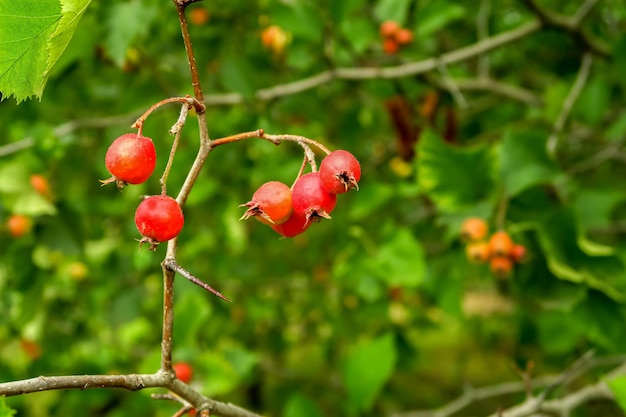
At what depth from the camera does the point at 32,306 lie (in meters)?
2.79

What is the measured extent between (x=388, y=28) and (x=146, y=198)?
217 cm

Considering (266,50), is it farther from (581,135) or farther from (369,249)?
(581,135)

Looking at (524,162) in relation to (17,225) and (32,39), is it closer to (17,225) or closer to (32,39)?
(32,39)

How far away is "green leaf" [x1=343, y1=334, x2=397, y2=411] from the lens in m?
2.68

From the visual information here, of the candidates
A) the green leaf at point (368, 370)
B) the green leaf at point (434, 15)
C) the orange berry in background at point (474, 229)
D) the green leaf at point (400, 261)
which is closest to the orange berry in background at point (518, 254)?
the orange berry in background at point (474, 229)

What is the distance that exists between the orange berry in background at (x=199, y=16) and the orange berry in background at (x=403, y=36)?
955mm

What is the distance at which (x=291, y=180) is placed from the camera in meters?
3.05

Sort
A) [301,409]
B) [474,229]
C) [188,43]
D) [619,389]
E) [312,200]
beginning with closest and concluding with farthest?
[188,43] < [312,200] < [619,389] < [474,229] < [301,409]

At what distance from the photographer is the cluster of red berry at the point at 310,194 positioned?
104 cm

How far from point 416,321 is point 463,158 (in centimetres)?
163

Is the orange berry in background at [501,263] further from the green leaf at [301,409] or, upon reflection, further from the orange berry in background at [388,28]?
the orange berry in background at [388,28]

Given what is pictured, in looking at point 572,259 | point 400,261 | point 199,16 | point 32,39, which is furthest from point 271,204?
point 199,16

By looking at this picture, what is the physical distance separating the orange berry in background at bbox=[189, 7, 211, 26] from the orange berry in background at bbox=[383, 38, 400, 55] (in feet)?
2.97

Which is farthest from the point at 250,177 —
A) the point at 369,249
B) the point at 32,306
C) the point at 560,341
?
the point at 560,341
